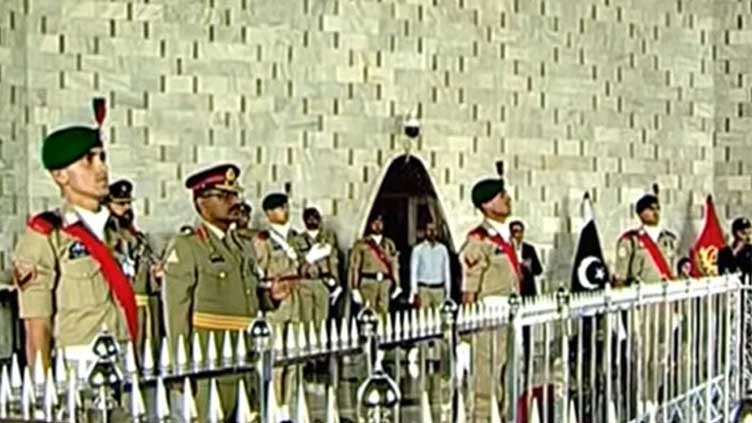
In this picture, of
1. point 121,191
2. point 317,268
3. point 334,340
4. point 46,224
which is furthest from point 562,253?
point 334,340

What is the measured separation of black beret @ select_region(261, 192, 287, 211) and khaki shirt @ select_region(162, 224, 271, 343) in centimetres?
345

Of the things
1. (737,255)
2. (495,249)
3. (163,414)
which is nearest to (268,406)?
(163,414)

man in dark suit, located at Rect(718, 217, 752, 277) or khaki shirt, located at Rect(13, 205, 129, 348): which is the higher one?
khaki shirt, located at Rect(13, 205, 129, 348)

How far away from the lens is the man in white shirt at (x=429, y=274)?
1005 centimetres

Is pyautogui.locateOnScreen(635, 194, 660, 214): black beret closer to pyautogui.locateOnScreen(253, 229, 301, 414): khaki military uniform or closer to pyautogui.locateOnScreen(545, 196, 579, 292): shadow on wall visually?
pyautogui.locateOnScreen(545, 196, 579, 292): shadow on wall

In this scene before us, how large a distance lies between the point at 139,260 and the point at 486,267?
96.0 inches

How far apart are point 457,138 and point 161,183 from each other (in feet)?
9.29

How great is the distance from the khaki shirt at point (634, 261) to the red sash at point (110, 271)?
614 centimetres

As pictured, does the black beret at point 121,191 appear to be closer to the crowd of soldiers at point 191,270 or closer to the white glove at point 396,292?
the crowd of soldiers at point 191,270

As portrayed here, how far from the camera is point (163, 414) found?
300 cm

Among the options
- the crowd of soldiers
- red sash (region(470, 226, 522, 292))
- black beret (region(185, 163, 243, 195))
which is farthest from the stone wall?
black beret (region(185, 163, 243, 195))

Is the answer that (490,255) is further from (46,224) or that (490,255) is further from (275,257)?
(46,224)

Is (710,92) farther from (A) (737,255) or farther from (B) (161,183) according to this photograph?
(B) (161,183)

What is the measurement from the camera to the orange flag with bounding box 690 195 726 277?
11.4 metres
